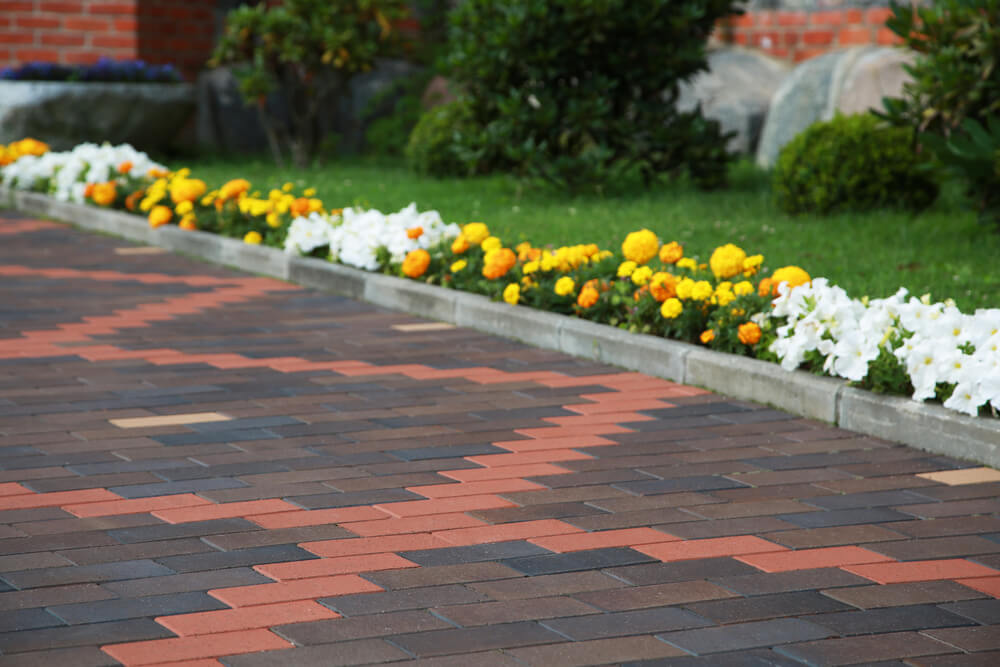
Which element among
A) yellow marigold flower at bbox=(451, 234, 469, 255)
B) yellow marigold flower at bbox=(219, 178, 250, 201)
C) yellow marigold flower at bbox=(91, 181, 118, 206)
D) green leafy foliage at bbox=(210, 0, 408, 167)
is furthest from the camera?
green leafy foliage at bbox=(210, 0, 408, 167)

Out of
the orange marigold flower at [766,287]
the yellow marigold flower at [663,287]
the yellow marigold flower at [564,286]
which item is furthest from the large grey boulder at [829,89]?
the orange marigold flower at [766,287]

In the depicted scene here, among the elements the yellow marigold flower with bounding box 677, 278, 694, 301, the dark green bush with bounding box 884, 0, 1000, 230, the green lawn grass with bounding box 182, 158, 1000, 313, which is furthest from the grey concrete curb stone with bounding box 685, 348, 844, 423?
the dark green bush with bounding box 884, 0, 1000, 230

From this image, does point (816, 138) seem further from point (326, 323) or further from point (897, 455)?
point (897, 455)

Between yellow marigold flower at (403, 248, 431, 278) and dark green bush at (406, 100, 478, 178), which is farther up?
A: dark green bush at (406, 100, 478, 178)

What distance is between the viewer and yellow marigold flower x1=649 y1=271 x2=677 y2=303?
601 cm

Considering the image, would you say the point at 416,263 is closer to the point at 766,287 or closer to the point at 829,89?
the point at 766,287

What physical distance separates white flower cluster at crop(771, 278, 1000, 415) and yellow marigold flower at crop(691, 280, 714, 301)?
391mm

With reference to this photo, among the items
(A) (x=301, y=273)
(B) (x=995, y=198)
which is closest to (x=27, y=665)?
Result: (A) (x=301, y=273)

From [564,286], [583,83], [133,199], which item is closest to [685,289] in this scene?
[564,286]

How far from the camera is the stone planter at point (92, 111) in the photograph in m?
14.0

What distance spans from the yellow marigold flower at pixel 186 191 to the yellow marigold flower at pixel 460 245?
122 inches

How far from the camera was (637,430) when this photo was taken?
16.2 ft

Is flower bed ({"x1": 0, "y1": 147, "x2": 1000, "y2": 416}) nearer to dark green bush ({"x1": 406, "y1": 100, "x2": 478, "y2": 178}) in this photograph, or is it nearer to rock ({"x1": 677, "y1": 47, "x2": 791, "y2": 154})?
dark green bush ({"x1": 406, "y1": 100, "x2": 478, "y2": 178})

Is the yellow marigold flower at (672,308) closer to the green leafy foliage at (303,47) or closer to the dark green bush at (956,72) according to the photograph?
the dark green bush at (956,72)
